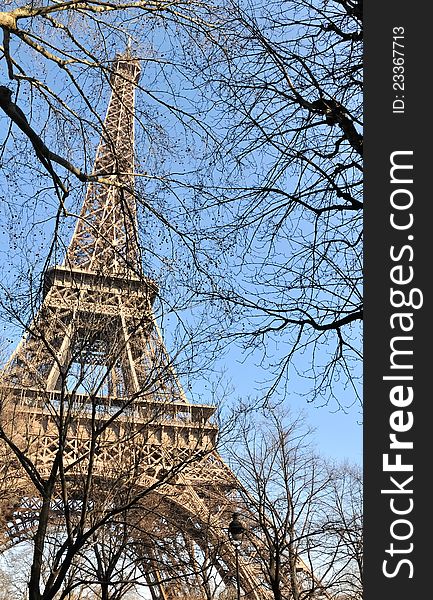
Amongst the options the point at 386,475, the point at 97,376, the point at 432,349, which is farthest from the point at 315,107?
the point at 97,376

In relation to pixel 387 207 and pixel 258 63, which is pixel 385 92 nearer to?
pixel 387 207

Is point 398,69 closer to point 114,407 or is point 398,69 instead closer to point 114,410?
point 114,407

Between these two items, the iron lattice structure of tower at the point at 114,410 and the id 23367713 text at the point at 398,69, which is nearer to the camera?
the id 23367713 text at the point at 398,69

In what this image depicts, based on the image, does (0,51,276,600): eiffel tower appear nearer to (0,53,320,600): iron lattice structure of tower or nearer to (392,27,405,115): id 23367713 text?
(0,53,320,600): iron lattice structure of tower

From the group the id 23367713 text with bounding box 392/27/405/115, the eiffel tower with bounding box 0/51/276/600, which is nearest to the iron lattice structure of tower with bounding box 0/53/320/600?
the eiffel tower with bounding box 0/51/276/600

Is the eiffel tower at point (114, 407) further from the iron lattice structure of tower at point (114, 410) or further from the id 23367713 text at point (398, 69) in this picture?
the id 23367713 text at point (398, 69)

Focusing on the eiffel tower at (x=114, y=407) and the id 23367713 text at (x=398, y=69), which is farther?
the eiffel tower at (x=114, y=407)

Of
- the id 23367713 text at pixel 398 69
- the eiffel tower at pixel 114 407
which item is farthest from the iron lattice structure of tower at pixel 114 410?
the id 23367713 text at pixel 398 69

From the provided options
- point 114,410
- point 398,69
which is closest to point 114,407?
point 114,410
